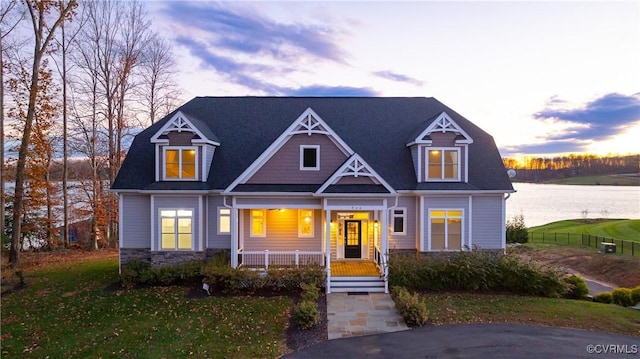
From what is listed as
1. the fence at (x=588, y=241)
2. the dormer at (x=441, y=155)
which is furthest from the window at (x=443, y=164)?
the fence at (x=588, y=241)

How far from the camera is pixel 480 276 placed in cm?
1238

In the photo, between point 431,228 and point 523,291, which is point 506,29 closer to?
point 431,228

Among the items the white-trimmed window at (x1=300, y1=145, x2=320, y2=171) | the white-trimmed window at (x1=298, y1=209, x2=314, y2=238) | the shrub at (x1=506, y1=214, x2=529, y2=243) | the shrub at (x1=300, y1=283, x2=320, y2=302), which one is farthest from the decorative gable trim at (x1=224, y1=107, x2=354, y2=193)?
the shrub at (x1=506, y1=214, x2=529, y2=243)

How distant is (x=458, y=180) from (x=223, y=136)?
11.3 m

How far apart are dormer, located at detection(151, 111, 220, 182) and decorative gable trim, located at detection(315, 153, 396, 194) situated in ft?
17.9

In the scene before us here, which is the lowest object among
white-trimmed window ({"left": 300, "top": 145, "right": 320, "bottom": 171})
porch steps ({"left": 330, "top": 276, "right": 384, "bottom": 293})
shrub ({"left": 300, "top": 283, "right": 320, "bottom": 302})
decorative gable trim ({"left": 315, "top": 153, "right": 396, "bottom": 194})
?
porch steps ({"left": 330, "top": 276, "right": 384, "bottom": 293})

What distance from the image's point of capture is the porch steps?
12.7 metres

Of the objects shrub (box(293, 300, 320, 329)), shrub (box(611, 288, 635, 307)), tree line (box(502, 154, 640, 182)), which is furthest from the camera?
tree line (box(502, 154, 640, 182))

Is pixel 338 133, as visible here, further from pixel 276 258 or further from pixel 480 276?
pixel 480 276

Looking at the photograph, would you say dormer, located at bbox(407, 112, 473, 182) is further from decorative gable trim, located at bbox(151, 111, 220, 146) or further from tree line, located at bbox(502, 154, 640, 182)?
tree line, located at bbox(502, 154, 640, 182)

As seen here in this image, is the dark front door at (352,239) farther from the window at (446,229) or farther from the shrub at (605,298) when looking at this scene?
the shrub at (605,298)

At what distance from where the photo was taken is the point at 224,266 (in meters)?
12.9

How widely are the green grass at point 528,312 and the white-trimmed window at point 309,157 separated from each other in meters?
6.77

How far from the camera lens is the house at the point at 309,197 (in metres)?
13.7
